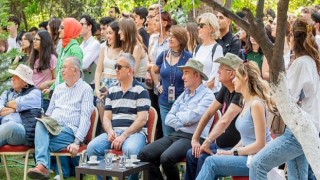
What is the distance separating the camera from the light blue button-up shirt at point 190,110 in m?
6.86

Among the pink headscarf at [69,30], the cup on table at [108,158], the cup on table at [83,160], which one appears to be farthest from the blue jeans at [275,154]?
the pink headscarf at [69,30]

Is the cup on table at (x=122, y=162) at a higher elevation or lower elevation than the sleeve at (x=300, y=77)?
lower

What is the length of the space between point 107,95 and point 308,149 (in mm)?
3979

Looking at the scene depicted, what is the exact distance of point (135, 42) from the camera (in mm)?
8117

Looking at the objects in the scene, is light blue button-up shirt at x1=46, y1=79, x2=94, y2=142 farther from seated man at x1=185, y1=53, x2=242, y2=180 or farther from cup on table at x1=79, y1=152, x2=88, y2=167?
seated man at x1=185, y1=53, x2=242, y2=180

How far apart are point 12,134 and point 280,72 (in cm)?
454

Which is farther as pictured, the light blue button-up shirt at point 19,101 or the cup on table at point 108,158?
the light blue button-up shirt at point 19,101

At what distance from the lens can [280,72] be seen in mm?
3506

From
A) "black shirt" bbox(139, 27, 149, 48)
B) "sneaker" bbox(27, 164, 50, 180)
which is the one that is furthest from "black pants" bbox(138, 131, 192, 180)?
"black shirt" bbox(139, 27, 149, 48)

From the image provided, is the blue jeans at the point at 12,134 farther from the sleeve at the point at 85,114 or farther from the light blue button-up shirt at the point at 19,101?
the sleeve at the point at 85,114

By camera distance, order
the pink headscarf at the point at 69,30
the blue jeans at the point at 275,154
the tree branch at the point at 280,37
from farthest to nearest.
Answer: the pink headscarf at the point at 69,30
the blue jeans at the point at 275,154
the tree branch at the point at 280,37

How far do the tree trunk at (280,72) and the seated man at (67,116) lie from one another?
3.90 metres

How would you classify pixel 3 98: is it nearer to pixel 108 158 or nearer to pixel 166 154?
pixel 108 158

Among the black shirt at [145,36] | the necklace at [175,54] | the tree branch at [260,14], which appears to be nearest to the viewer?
the tree branch at [260,14]
